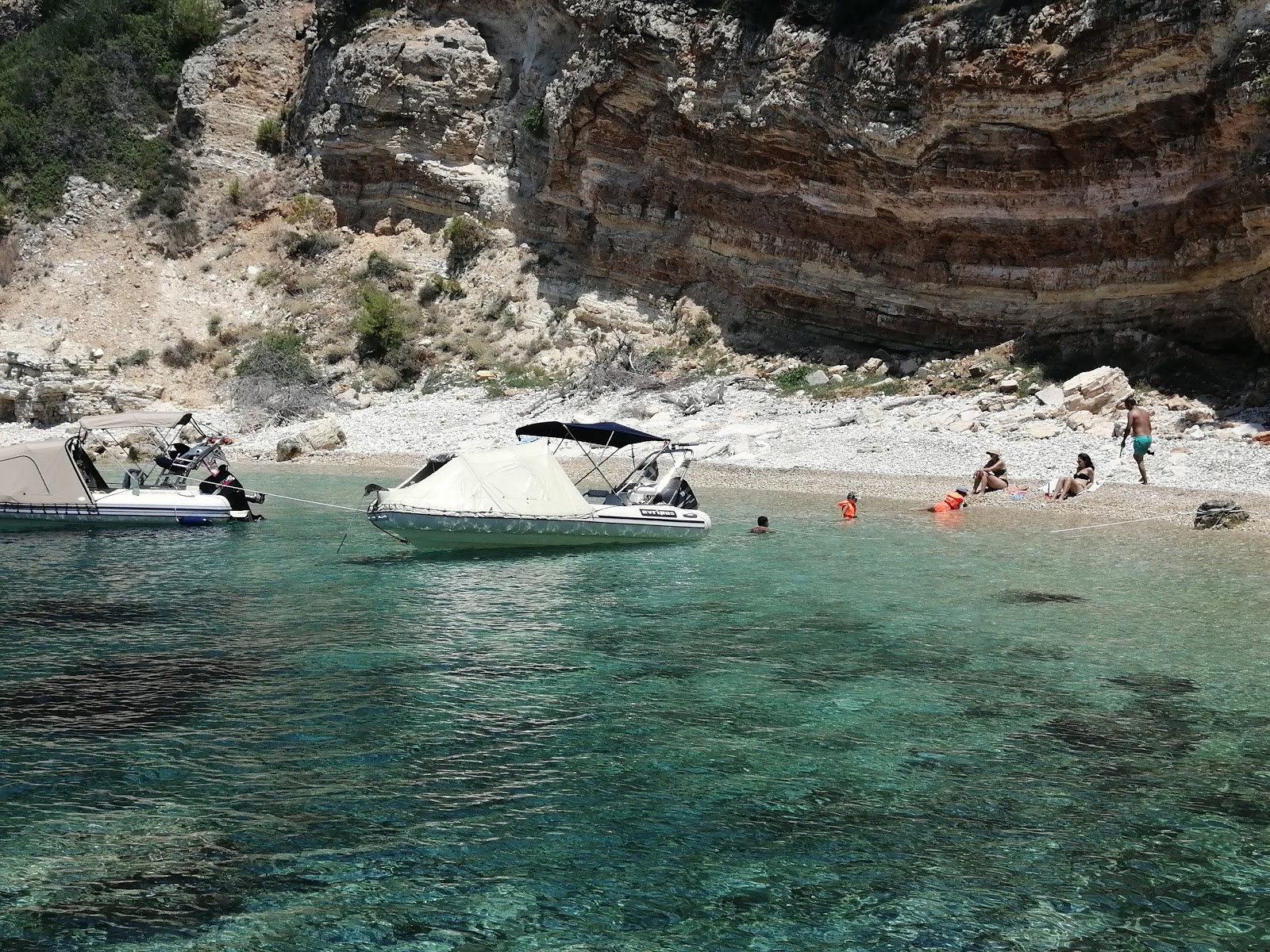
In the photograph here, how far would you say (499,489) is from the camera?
17.1 m

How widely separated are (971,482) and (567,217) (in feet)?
71.4

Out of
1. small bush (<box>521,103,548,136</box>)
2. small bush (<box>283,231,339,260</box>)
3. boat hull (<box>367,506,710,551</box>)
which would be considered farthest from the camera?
small bush (<box>283,231,339,260</box>)

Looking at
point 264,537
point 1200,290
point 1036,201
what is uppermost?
point 1036,201

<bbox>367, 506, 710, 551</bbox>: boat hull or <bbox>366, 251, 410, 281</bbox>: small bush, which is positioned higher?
<bbox>366, 251, 410, 281</bbox>: small bush

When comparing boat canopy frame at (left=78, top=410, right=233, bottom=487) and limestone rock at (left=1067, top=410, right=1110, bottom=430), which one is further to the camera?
limestone rock at (left=1067, top=410, right=1110, bottom=430)

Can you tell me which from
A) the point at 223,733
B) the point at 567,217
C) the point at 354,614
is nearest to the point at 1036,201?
the point at 567,217

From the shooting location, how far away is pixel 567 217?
4062cm

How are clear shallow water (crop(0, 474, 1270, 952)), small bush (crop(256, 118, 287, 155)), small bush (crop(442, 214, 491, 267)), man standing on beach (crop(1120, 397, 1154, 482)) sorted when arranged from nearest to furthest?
clear shallow water (crop(0, 474, 1270, 952)) < man standing on beach (crop(1120, 397, 1154, 482)) < small bush (crop(442, 214, 491, 267)) < small bush (crop(256, 118, 287, 155))

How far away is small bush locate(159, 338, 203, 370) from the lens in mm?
39938

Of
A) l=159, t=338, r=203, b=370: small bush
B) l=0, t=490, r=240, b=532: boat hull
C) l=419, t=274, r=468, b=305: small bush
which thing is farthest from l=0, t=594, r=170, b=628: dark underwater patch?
l=419, t=274, r=468, b=305: small bush

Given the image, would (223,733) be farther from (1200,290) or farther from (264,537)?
(1200,290)

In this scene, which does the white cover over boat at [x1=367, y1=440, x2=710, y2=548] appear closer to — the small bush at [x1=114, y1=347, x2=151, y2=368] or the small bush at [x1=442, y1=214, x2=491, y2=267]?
the small bush at [x1=114, y1=347, x2=151, y2=368]

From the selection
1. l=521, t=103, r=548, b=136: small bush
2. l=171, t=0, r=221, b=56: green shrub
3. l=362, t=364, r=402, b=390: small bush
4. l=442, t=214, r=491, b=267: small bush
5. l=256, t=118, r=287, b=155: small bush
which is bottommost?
l=362, t=364, r=402, b=390: small bush

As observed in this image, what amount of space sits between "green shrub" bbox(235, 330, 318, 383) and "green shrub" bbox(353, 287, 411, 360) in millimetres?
1940
